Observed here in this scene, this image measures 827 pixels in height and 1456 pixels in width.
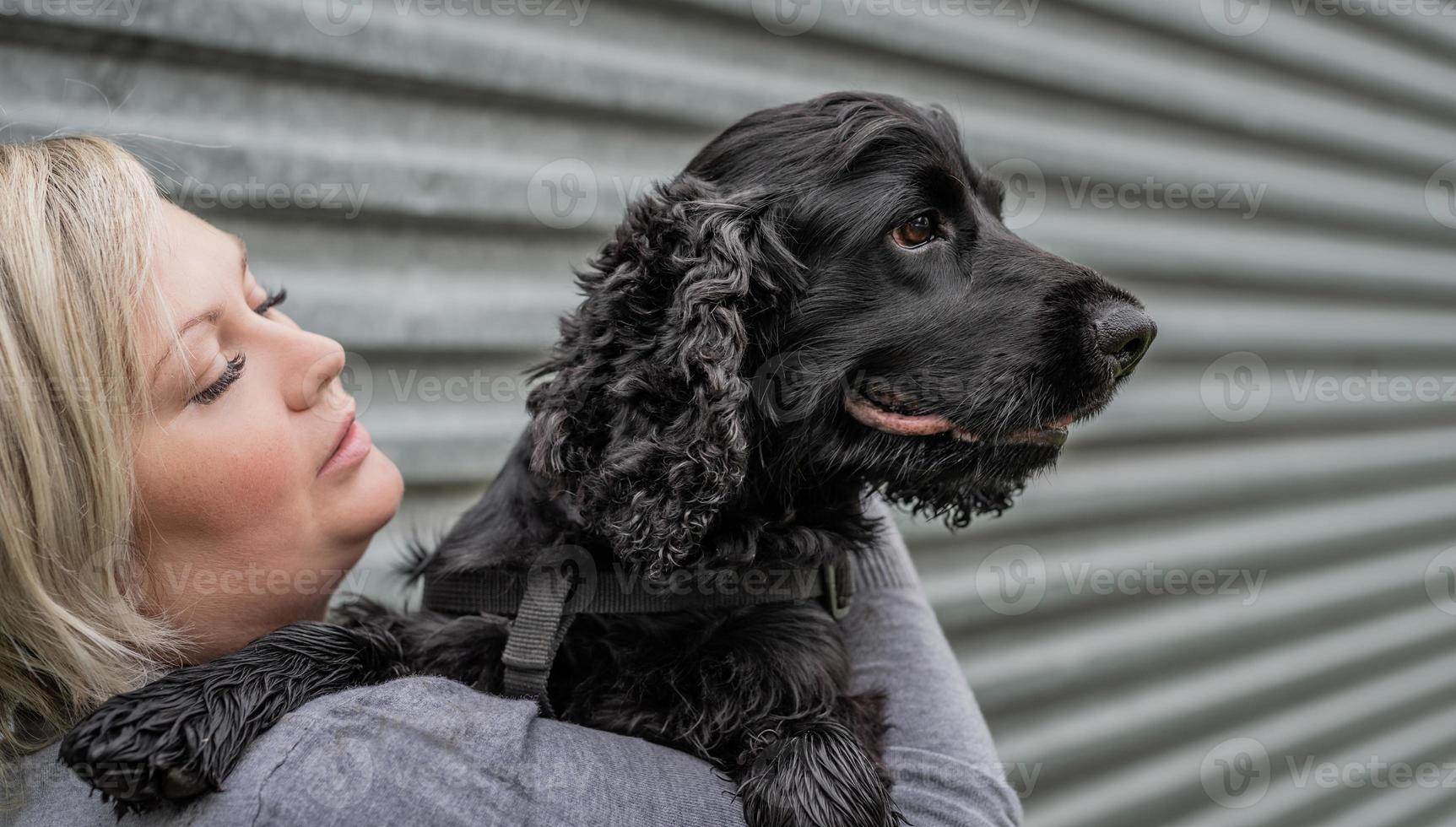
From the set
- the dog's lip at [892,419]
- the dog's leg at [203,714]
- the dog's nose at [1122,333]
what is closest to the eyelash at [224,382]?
the dog's leg at [203,714]

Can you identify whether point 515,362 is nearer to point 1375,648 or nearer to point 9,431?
point 9,431

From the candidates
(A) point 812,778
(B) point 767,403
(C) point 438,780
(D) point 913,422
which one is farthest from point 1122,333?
(C) point 438,780

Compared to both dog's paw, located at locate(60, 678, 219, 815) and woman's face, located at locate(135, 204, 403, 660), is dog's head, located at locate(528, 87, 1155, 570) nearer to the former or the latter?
woman's face, located at locate(135, 204, 403, 660)

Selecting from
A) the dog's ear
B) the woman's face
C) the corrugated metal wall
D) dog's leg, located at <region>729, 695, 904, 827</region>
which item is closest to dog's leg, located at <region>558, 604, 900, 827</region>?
dog's leg, located at <region>729, 695, 904, 827</region>

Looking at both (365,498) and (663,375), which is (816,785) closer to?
(663,375)

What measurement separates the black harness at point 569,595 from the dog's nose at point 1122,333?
63cm

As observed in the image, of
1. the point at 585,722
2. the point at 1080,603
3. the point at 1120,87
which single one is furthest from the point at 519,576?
the point at 1120,87

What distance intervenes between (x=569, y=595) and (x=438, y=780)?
1.42 ft

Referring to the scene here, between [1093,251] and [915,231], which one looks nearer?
[915,231]

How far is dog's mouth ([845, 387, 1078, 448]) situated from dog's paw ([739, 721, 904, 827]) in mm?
537

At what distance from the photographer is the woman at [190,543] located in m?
1.15

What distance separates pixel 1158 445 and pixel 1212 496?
0.44m

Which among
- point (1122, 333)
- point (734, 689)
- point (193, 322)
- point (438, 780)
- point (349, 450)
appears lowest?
point (734, 689)

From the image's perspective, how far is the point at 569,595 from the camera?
1.53m
